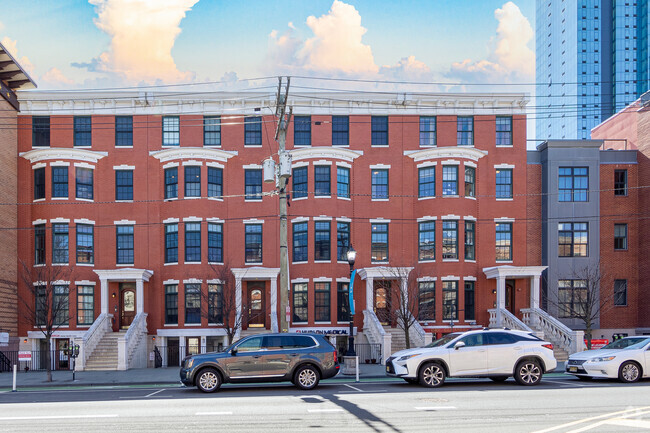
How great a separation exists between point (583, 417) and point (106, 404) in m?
11.1

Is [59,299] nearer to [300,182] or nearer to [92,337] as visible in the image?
[92,337]

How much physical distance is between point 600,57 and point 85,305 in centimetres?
14205

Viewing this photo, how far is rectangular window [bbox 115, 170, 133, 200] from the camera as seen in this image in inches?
1337

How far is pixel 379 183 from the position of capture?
114 ft

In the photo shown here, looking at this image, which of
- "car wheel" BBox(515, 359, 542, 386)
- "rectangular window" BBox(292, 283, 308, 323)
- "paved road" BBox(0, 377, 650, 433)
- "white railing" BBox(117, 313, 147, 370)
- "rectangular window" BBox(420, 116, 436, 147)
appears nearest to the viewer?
"paved road" BBox(0, 377, 650, 433)

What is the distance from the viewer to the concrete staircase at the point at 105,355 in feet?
93.3

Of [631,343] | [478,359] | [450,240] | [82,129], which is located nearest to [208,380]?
[478,359]

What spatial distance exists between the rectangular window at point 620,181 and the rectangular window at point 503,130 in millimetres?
6601

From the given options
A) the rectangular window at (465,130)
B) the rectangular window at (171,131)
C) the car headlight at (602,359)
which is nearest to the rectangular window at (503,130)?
the rectangular window at (465,130)

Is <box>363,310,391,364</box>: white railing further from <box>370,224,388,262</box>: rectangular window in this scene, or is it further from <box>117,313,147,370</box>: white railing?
<box>117,313,147,370</box>: white railing

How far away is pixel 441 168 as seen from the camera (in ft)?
111

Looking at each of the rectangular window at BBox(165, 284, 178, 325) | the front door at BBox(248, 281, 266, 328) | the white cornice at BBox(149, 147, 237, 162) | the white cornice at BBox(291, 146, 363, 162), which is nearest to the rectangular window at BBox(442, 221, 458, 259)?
the white cornice at BBox(291, 146, 363, 162)

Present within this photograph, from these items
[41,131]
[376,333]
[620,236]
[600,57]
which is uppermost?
[600,57]

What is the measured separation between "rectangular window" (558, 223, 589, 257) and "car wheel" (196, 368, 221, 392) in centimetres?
2345
